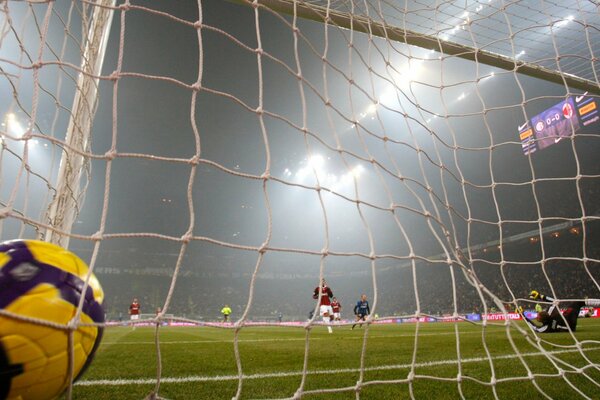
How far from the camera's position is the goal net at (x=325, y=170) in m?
2.28

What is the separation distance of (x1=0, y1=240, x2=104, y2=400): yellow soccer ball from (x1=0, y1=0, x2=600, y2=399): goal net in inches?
4.8

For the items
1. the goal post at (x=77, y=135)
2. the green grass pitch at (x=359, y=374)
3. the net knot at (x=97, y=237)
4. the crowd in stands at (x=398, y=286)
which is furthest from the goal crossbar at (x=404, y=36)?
the crowd in stands at (x=398, y=286)

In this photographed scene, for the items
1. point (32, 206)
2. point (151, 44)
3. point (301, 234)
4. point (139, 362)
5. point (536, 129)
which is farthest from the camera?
point (301, 234)

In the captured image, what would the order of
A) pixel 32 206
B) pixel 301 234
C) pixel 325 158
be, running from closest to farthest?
pixel 32 206 < pixel 325 158 < pixel 301 234

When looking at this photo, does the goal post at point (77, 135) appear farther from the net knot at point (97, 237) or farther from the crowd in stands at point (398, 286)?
the crowd in stands at point (398, 286)

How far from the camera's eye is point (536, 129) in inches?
672

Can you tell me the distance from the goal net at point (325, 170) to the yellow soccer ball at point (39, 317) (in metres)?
0.12

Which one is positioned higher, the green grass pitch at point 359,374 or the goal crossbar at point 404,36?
the goal crossbar at point 404,36

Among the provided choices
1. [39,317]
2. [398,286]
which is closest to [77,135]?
[39,317]

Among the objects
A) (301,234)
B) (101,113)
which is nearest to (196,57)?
(101,113)

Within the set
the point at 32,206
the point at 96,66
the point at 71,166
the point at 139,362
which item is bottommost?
the point at 139,362

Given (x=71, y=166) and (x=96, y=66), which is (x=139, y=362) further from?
(x=96, y=66)

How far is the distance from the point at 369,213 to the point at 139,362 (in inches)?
1194

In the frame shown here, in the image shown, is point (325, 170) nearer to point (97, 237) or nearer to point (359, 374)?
point (359, 374)
